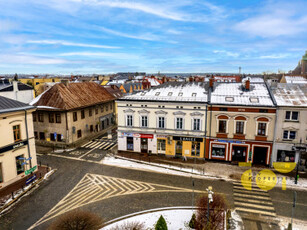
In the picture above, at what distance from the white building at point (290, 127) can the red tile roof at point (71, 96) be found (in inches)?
1246

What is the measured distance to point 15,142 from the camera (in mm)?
24062

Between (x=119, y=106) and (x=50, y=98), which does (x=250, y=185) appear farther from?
(x=50, y=98)

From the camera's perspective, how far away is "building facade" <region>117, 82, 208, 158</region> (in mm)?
30953

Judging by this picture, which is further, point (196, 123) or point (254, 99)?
point (196, 123)

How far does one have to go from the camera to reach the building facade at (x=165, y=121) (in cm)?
3095

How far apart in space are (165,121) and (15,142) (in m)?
18.9

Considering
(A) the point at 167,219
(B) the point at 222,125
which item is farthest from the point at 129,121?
(A) the point at 167,219

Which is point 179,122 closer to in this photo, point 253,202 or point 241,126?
point 241,126

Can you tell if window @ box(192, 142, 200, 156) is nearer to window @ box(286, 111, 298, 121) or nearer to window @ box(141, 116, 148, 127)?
window @ box(141, 116, 148, 127)

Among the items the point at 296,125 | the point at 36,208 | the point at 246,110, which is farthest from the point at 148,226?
the point at 296,125

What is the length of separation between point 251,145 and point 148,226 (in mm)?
19215

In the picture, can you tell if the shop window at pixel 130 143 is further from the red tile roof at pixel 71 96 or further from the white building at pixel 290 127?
the white building at pixel 290 127

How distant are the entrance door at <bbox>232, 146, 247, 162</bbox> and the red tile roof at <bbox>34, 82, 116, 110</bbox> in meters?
26.8

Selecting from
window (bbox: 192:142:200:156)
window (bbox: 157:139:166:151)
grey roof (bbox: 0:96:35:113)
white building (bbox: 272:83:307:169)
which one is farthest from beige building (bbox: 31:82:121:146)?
white building (bbox: 272:83:307:169)
